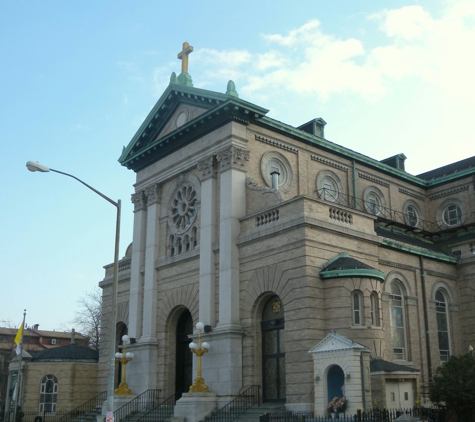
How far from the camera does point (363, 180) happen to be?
40594mm

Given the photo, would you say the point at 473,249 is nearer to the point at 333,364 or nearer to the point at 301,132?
the point at 301,132

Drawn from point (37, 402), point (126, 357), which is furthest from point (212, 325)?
point (37, 402)

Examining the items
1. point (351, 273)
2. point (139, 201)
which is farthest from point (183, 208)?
point (351, 273)

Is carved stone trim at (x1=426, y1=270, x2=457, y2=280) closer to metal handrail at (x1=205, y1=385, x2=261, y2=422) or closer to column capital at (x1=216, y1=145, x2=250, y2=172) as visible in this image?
column capital at (x1=216, y1=145, x2=250, y2=172)

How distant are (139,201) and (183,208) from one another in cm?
444

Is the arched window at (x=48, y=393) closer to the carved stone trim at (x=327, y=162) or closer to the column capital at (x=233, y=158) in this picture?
the column capital at (x=233, y=158)

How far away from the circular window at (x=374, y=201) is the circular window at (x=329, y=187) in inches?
117

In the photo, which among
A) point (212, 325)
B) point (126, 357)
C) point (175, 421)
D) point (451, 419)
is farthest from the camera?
point (126, 357)

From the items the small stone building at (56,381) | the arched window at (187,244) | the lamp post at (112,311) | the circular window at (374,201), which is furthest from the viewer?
the circular window at (374,201)

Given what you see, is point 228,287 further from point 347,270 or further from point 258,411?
point 347,270

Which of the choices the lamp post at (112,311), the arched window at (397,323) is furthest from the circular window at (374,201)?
the lamp post at (112,311)

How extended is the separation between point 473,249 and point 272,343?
50.2 ft

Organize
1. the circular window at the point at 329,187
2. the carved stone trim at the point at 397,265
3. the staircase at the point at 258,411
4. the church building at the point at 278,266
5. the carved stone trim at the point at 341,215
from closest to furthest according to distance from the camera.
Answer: the staircase at the point at 258,411
the church building at the point at 278,266
the carved stone trim at the point at 341,215
the carved stone trim at the point at 397,265
the circular window at the point at 329,187

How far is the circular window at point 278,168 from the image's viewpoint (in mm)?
33188
